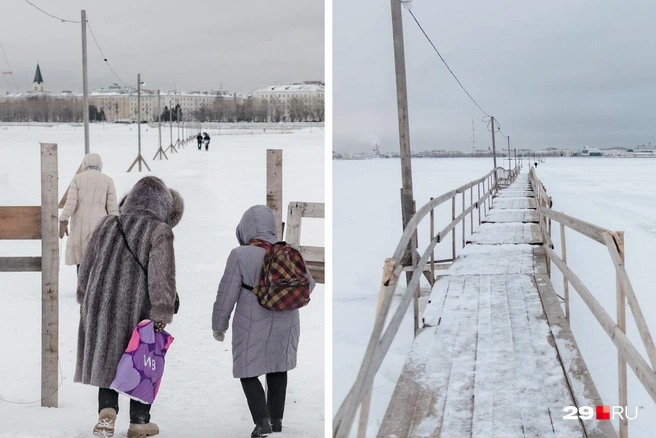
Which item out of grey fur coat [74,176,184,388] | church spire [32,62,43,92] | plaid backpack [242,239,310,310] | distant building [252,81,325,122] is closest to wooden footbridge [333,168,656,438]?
plaid backpack [242,239,310,310]

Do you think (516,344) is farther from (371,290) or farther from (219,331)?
(371,290)

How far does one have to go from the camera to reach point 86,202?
5.58 m

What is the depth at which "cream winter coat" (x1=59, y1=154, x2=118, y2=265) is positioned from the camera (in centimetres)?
555

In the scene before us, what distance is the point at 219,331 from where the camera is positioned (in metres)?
3.25

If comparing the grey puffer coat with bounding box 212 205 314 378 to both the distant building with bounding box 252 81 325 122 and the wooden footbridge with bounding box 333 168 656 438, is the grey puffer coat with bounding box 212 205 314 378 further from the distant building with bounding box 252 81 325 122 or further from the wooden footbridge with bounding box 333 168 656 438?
the distant building with bounding box 252 81 325 122

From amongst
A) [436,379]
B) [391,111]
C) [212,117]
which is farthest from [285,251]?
[212,117]

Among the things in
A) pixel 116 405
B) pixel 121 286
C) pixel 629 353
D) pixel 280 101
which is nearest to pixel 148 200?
pixel 121 286

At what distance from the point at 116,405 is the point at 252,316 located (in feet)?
2.46

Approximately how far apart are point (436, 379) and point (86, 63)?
13.2 meters

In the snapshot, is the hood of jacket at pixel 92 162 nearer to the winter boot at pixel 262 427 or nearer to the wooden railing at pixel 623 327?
the winter boot at pixel 262 427

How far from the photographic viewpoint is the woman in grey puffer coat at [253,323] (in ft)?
10.5

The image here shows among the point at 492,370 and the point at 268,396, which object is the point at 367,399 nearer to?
the point at 268,396

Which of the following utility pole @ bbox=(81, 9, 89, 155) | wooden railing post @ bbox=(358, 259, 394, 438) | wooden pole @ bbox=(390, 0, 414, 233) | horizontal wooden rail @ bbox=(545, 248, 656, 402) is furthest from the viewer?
utility pole @ bbox=(81, 9, 89, 155)

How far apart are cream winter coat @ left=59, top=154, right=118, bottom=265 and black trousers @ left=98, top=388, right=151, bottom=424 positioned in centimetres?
245
